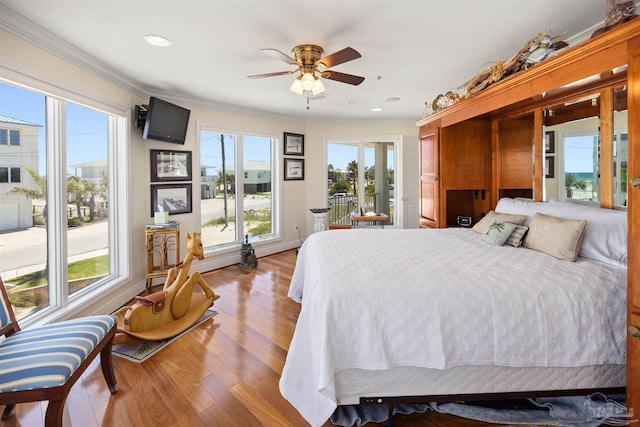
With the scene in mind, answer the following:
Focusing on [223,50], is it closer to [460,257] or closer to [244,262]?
[460,257]

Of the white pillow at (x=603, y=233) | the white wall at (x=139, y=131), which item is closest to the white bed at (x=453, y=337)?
the white pillow at (x=603, y=233)

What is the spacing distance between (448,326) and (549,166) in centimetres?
225

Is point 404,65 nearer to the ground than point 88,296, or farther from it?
farther from it

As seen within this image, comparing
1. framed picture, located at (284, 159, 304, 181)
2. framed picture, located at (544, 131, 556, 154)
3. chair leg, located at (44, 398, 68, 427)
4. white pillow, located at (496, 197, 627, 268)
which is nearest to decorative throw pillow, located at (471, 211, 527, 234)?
white pillow, located at (496, 197, 627, 268)

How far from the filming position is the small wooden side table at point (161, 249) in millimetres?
3533

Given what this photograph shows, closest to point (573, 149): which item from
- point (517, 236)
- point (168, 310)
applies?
point (517, 236)

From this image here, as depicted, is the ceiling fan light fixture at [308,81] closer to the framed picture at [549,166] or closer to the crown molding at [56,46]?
the crown molding at [56,46]

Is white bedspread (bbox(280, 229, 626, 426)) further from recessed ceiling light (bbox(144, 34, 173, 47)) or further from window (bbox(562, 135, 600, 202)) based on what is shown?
recessed ceiling light (bbox(144, 34, 173, 47))

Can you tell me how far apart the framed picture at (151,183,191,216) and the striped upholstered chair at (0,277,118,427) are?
2325 mm

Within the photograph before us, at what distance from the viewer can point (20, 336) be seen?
5.26 feet

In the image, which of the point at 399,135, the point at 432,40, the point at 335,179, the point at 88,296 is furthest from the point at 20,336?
the point at 399,135

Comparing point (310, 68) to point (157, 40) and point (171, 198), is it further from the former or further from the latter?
point (171, 198)

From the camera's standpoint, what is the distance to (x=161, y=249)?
11.9ft

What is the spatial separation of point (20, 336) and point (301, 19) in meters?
2.55
